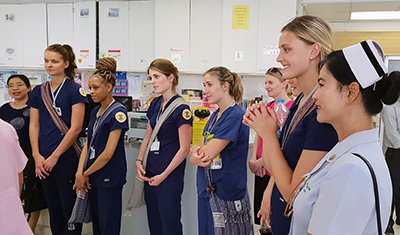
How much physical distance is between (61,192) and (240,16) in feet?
9.11

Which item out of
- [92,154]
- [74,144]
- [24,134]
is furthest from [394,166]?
[24,134]

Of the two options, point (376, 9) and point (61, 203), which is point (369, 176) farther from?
point (376, 9)

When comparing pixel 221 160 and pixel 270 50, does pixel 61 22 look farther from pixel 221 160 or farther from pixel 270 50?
pixel 221 160

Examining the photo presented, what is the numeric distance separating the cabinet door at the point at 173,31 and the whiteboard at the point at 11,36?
77.2 inches

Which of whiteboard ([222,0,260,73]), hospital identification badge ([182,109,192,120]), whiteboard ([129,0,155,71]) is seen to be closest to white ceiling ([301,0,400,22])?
whiteboard ([222,0,260,73])

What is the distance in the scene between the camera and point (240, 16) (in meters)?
4.06

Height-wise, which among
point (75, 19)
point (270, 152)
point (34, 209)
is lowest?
point (34, 209)

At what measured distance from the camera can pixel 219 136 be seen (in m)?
1.92

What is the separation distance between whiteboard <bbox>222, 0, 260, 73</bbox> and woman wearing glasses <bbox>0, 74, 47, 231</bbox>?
227 centimetres

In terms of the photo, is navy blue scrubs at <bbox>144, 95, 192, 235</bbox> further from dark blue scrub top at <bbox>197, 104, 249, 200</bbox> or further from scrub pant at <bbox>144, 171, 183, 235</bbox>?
dark blue scrub top at <bbox>197, 104, 249, 200</bbox>

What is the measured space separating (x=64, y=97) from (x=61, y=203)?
75 cm

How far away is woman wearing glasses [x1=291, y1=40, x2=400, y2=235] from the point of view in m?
0.86

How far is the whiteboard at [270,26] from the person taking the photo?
3943 mm

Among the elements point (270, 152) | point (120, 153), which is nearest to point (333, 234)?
point (270, 152)
